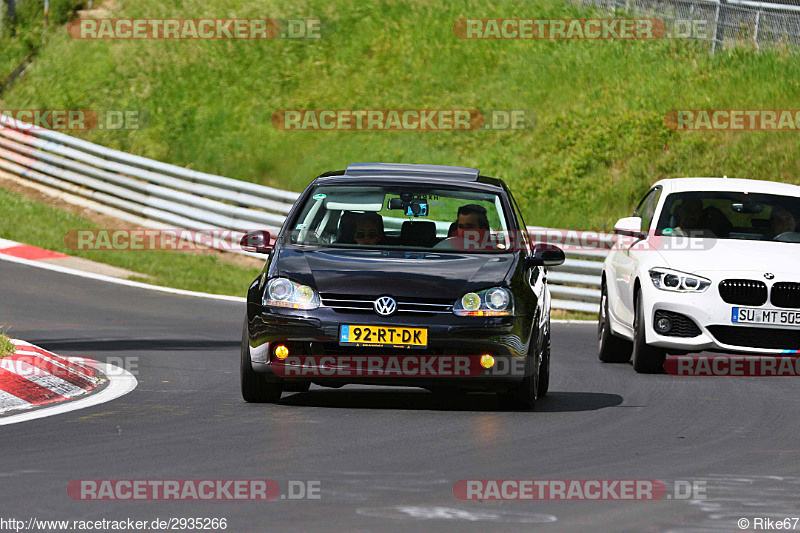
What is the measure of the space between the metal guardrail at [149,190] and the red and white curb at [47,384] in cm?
1033

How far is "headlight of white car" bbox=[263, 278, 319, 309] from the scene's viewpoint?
977cm

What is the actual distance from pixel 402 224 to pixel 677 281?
10.1 feet

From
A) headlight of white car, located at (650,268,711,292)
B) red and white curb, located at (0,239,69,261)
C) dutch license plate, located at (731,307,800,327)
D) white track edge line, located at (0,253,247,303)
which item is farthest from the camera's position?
red and white curb, located at (0,239,69,261)

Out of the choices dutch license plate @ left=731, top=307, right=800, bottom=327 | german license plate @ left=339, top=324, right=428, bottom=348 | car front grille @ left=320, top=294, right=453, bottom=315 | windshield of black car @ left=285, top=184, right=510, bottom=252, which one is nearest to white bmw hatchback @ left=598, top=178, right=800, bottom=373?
dutch license plate @ left=731, top=307, right=800, bottom=327

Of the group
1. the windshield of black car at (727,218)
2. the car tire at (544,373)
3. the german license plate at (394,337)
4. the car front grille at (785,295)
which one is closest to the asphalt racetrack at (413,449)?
the car tire at (544,373)

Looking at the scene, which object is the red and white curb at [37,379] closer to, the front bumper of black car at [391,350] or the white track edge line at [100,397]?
the white track edge line at [100,397]

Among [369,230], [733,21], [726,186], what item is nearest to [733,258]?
[726,186]

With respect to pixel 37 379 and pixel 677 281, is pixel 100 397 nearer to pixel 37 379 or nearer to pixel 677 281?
pixel 37 379

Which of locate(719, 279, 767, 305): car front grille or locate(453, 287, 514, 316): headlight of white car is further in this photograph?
locate(719, 279, 767, 305): car front grille

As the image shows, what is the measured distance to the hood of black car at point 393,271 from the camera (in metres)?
9.74

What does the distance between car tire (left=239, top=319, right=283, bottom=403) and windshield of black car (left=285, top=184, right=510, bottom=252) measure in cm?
97

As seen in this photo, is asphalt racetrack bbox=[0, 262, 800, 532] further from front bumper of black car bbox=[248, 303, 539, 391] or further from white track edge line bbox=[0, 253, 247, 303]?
white track edge line bbox=[0, 253, 247, 303]

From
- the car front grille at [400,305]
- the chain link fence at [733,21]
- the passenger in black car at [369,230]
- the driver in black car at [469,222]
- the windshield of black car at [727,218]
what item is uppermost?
the chain link fence at [733,21]

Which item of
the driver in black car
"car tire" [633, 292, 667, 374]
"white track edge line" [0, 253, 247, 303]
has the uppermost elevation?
the driver in black car
